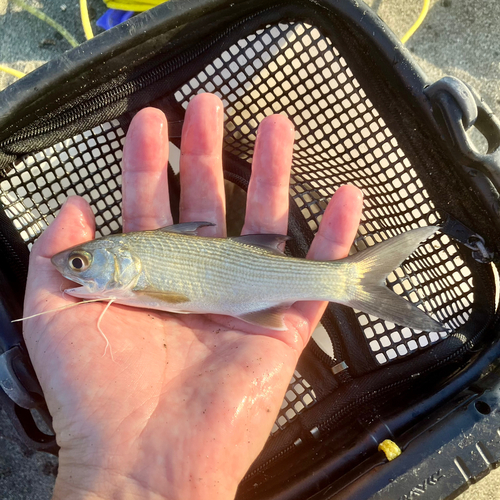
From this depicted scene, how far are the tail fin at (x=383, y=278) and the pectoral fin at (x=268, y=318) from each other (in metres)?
0.34

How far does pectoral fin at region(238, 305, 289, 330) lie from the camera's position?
1941 millimetres

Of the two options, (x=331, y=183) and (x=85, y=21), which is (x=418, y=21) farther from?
(x=85, y=21)

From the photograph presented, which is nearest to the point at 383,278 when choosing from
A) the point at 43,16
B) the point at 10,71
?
the point at 10,71

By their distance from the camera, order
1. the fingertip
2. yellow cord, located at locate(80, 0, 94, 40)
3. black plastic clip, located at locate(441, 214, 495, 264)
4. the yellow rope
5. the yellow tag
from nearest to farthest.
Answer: the yellow tag → the fingertip → black plastic clip, located at locate(441, 214, 495, 264) → yellow cord, located at locate(80, 0, 94, 40) → the yellow rope

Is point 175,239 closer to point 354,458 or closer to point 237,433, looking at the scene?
point 237,433

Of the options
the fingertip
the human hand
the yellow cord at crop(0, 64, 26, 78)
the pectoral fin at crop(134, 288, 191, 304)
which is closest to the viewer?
the human hand

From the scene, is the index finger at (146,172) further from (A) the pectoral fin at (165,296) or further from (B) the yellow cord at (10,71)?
(B) the yellow cord at (10,71)

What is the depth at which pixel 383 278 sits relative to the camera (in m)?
1.95

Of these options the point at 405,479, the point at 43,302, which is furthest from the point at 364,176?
the point at 43,302

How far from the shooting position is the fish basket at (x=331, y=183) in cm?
199

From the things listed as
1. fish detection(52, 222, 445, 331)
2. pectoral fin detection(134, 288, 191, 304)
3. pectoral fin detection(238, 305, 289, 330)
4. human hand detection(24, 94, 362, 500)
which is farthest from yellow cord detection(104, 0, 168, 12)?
pectoral fin detection(238, 305, 289, 330)

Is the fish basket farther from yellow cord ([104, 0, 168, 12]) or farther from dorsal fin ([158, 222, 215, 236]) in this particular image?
yellow cord ([104, 0, 168, 12])

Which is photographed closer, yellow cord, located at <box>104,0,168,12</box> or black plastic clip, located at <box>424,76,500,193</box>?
black plastic clip, located at <box>424,76,500,193</box>

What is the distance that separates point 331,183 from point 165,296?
128 centimetres
